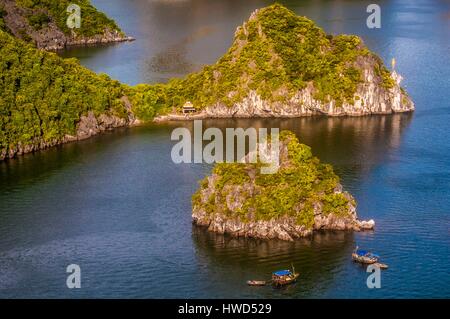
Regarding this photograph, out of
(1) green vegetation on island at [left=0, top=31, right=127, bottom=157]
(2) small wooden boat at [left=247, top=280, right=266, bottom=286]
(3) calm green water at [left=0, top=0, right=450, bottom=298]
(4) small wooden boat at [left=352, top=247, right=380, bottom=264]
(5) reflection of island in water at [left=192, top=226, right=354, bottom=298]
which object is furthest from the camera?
(1) green vegetation on island at [left=0, top=31, right=127, bottom=157]

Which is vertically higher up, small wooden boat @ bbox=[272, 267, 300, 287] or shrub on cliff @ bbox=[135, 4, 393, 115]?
shrub on cliff @ bbox=[135, 4, 393, 115]

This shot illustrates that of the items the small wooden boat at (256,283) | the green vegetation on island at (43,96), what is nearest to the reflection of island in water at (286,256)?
the small wooden boat at (256,283)

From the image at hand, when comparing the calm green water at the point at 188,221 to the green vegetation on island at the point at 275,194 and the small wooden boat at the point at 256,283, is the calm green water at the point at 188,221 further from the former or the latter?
the green vegetation on island at the point at 275,194

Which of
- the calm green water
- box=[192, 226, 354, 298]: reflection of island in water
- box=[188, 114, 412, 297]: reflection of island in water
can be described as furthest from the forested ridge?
box=[192, 226, 354, 298]: reflection of island in water

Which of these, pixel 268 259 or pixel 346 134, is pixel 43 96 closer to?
pixel 346 134

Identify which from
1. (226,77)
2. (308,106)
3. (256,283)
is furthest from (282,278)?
(226,77)

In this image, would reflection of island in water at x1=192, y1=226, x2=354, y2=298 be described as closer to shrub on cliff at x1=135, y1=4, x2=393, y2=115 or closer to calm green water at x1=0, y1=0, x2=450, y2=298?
calm green water at x1=0, y1=0, x2=450, y2=298

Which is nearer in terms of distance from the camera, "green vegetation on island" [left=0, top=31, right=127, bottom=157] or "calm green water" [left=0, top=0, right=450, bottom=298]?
"calm green water" [left=0, top=0, right=450, bottom=298]
